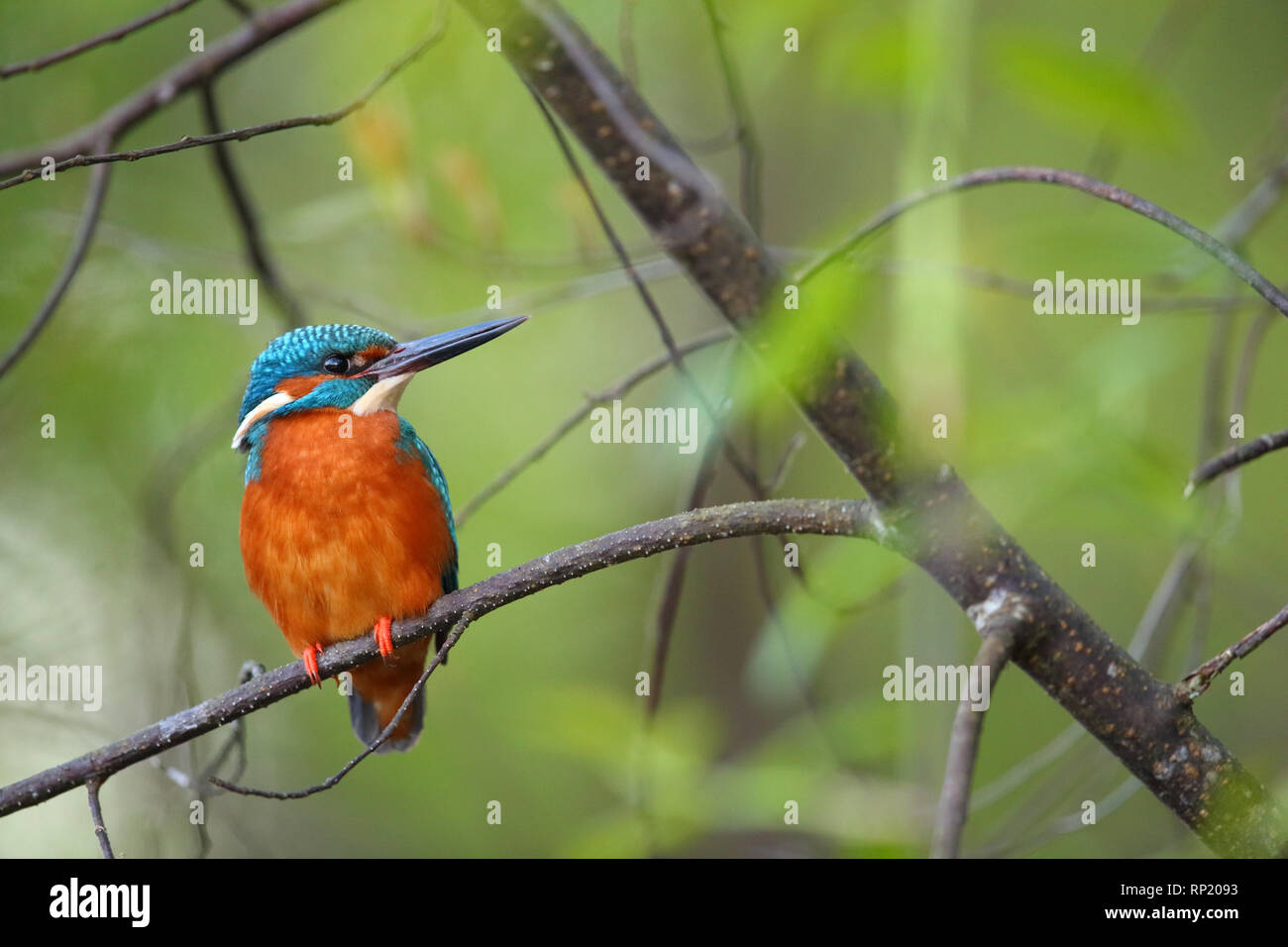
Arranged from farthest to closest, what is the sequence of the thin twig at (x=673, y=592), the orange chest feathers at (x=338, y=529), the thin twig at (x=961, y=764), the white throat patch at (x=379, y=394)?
the white throat patch at (x=379, y=394) → the orange chest feathers at (x=338, y=529) → the thin twig at (x=673, y=592) → the thin twig at (x=961, y=764)

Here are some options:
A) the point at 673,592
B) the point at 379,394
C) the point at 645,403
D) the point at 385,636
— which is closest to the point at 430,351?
the point at 379,394

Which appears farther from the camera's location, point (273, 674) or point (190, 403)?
point (190, 403)

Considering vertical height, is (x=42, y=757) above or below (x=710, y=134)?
below

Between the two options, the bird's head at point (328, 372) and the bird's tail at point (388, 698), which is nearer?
the bird's head at point (328, 372)

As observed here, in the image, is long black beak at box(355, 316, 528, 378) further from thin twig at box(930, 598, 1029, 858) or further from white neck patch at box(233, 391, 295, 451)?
thin twig at box(930, 598, 1029, 858)

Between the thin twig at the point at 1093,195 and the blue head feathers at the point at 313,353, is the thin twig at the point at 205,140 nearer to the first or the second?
the thin twig at the point at 1093,195

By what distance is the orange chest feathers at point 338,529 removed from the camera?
2250 millimetres

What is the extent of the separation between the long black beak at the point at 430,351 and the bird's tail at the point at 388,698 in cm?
62

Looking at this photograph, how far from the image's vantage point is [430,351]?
7.69 feet

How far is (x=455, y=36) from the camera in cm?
262

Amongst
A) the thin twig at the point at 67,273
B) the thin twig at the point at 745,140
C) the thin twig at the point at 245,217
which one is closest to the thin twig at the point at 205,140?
the thin twig at the point at 67,273
